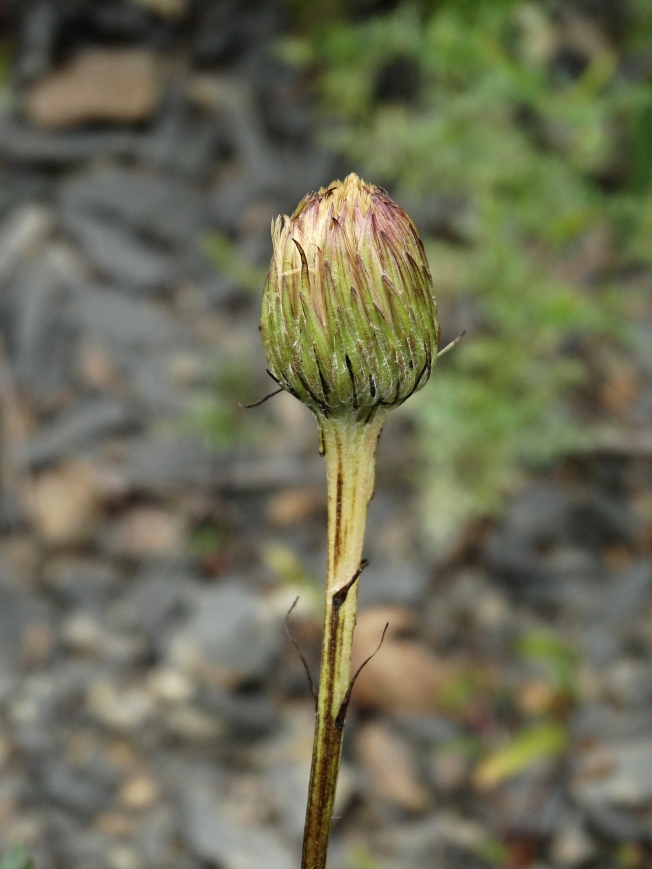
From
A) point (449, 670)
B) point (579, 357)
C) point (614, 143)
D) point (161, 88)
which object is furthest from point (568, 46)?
point (449, 670)

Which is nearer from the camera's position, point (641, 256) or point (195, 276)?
point (641, 256)

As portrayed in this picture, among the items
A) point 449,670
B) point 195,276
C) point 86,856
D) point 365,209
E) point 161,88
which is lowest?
point 365,209

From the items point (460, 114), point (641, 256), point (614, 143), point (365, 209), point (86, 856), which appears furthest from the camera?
point (614, 143)

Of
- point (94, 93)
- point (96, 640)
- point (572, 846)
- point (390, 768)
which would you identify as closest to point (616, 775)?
point (572, 846)

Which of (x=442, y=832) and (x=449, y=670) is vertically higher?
(x=449, y=670)

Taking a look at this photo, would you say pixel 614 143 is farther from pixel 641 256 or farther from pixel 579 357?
pixel 579 357

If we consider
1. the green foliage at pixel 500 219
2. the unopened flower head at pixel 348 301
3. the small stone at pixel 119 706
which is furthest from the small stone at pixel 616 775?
the unopened flower head at pixel 348 301

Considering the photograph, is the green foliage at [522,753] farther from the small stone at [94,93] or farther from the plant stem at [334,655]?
the small stone at [94,93]
